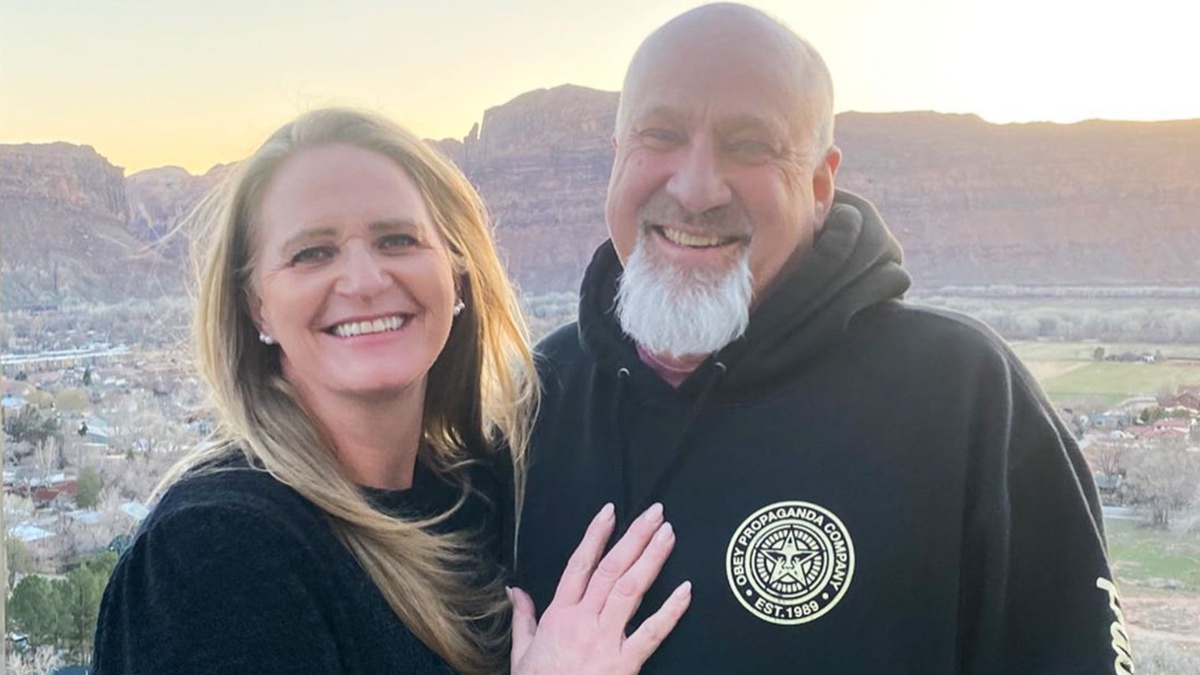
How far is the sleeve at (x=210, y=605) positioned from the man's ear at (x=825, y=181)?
98 centimetres

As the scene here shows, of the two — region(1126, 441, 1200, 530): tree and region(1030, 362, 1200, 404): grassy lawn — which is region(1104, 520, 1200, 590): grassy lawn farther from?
region(1030, 362, 1200, 404): grassy lawn

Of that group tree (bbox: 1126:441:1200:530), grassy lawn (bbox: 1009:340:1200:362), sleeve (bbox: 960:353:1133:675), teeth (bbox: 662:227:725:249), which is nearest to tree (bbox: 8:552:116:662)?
teeth (bbox: 662:227:725:249)

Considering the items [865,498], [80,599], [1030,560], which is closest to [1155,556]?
[1030,560]

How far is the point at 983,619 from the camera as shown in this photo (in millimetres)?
1246

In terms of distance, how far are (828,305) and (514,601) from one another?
2.19 ft

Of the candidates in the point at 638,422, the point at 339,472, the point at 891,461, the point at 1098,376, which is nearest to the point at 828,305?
the point at 891,461

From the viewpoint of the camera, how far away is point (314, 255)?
1.35 metres

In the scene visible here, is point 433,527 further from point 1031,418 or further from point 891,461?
point 1031,418

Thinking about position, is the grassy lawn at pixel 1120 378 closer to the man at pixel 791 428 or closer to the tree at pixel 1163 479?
the tree at pixel 1163 479

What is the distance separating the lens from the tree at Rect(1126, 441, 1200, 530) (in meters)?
2.18

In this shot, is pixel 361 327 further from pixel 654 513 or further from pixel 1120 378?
pixel 1120 378

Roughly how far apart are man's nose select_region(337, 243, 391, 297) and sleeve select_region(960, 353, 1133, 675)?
0.88 m

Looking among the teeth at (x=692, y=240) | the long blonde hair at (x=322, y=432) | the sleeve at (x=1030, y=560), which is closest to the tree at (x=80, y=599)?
the long blonde hair at (x=322, y=432)

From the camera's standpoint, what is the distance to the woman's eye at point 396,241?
4.54ft
